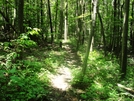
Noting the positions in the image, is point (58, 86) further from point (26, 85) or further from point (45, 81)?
point (26, 85)

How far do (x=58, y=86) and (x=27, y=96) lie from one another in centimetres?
318

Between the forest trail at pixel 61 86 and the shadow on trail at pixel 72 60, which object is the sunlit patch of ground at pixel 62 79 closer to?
the forest trail at pixel 61 86

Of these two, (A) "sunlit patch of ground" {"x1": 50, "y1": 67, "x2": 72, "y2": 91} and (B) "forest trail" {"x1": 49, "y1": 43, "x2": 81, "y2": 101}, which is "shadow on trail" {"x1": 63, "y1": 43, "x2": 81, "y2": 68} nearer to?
(B) "forest trail" {"x1": 49, "y1": 43, "x2": 81, "y2": 101}

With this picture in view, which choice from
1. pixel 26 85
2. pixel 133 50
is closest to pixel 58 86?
pixel 26 85

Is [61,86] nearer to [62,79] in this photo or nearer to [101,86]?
[62,79]

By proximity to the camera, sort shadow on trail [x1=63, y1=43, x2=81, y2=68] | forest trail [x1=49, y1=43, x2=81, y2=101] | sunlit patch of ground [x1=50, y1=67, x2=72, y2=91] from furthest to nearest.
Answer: shadow on trail [x1=63, y1=43, x2=81, y2=68]
sunlit patch of ground [x1=50, y1=67, x2=72, y2=91]
forest trail [x1=49, y1=43, x2=81, y2=101]

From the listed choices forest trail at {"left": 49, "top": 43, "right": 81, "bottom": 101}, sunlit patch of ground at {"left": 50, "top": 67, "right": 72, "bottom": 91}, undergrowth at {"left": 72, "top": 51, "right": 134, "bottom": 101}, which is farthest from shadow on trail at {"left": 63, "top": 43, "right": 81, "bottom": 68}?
undergrowth at {"left": 72, "top": 51, "right": 134, "bottom": 101}

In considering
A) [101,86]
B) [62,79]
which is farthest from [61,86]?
[101,86]

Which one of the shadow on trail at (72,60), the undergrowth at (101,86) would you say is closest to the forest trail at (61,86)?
the undergrowth at (101,86)

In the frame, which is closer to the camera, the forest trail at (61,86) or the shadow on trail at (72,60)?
the forest trail at (61,86)

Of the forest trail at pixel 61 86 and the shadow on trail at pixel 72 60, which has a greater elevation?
the shadow on trail at pixel 72 60

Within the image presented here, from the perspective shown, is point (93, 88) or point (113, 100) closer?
point (113, 100)

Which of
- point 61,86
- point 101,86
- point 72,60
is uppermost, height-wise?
point 72,60

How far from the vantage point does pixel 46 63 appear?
11109 millimetres
